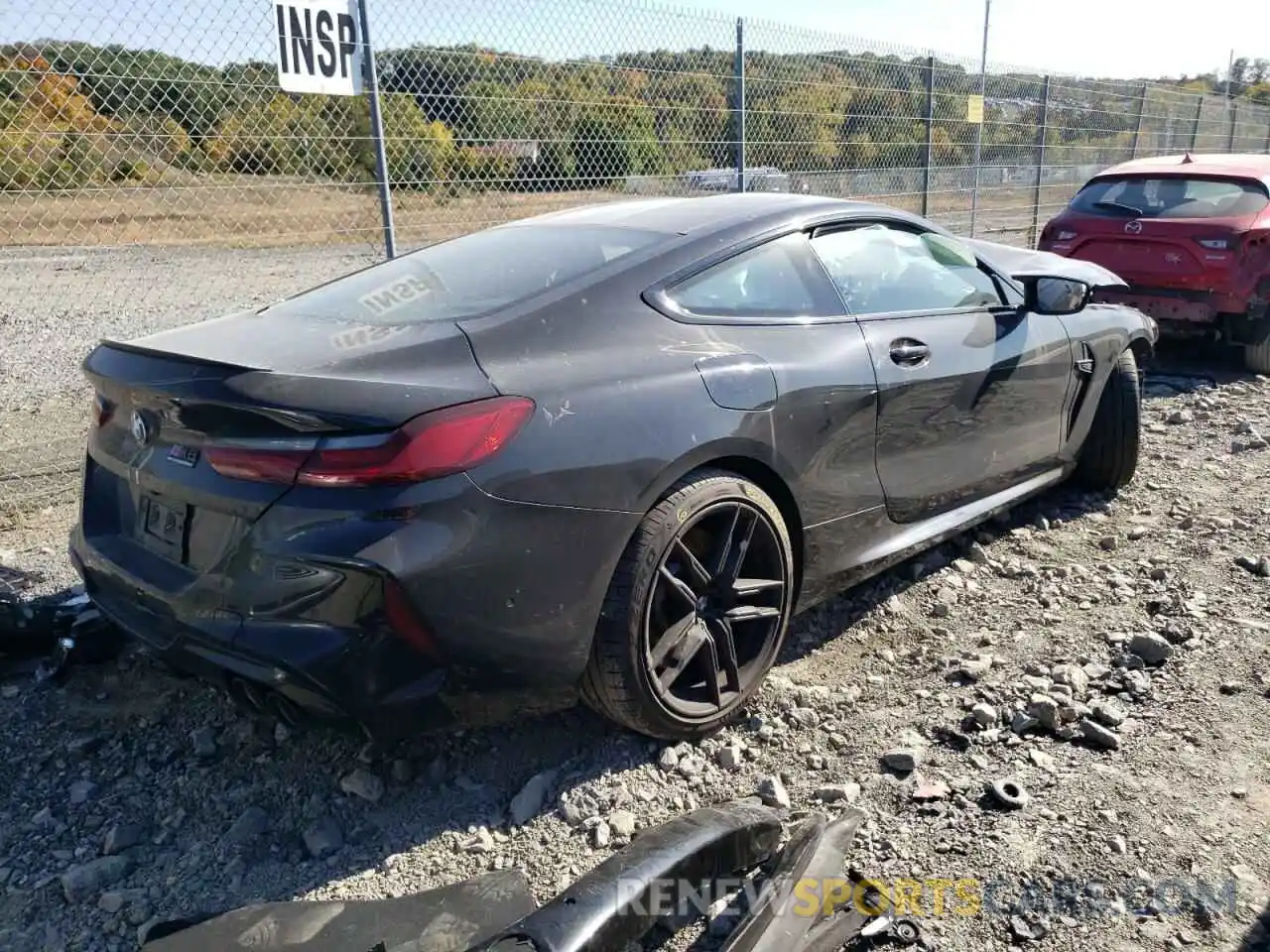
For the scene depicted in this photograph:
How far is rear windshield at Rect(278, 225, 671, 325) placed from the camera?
2.87 meters

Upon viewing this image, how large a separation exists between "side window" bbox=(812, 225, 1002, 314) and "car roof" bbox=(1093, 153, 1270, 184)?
4.86 meters

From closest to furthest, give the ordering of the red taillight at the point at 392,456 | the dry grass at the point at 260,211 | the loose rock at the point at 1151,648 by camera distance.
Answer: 1. the red taillight at the point at 392,456
2. the loose rock at the point at 1151,648
3. the dry grass at the point at 260,211

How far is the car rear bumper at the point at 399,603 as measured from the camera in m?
2.27

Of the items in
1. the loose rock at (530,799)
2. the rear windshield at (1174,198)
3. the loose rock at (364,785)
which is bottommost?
the loose rock at (530,799)

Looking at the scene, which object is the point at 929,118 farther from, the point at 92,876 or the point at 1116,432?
the point at 92,876

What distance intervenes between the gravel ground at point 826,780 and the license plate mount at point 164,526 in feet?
2.35

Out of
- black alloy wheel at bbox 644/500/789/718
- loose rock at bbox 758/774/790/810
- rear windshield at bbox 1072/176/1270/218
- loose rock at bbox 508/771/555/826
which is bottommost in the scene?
loose rock at bbox 758/774/790/810

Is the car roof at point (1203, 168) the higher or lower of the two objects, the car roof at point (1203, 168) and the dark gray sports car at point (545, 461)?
the higher

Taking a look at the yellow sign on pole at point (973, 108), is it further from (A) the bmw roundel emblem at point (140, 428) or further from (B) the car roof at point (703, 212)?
(A) the bmw roundel emblem at point (140, 428)

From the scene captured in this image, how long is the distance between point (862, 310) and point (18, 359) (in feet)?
23.4

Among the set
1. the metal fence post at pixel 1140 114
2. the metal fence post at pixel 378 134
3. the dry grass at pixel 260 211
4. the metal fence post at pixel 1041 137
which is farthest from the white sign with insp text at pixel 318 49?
the metal fence post at pixel 1140 114

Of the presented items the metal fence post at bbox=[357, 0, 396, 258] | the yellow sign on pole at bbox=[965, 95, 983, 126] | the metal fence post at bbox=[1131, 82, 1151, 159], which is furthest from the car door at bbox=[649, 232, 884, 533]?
the metal fence post at bbox=[1131, 82, 1151, 159]

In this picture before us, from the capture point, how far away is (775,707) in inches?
125

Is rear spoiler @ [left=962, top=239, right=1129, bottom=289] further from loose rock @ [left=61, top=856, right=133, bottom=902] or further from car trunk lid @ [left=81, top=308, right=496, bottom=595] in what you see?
loose rock @ [left=61, top=856, right=133, bottom=902]
